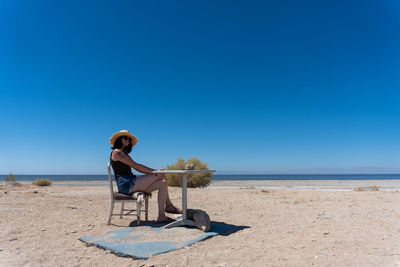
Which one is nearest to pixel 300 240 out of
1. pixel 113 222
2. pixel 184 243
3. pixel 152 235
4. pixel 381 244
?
pixel 381 244

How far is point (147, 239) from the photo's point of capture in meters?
3.60

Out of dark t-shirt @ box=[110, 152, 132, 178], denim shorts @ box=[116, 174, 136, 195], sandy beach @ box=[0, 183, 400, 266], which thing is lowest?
sandy beach @ box=[0, 183, 400, 266]

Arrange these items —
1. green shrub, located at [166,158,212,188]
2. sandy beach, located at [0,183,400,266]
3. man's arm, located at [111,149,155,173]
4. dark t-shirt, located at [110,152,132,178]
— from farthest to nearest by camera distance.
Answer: green shrub, located at [166,158,212,188], dark t-shirt, located at [110,152,132,178], man's arm, located at [111,149,155,173], sandy beach, located at [0,183,400,266]

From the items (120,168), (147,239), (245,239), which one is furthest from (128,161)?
(245,239)

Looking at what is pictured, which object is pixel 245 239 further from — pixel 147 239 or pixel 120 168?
pixel 120 168

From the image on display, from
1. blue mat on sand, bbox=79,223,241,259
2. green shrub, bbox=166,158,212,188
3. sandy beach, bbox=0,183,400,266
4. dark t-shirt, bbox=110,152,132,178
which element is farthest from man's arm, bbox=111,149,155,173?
green shrub, bbox=166,158,212,188

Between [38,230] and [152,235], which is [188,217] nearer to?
[152,235]

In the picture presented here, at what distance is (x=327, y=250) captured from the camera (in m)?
3.22

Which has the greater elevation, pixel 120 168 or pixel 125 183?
pixel 120 168

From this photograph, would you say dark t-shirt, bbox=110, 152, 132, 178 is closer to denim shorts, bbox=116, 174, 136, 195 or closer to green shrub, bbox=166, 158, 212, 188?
denim shorts, bbox=116, 174, 136, 195

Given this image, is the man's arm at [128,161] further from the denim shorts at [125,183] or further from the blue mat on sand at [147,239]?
the blue mat on sand at [147,239]

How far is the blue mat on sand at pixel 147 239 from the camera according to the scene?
3143 millimetres

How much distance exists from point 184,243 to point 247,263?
908 millimetres

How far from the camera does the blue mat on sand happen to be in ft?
10.3
